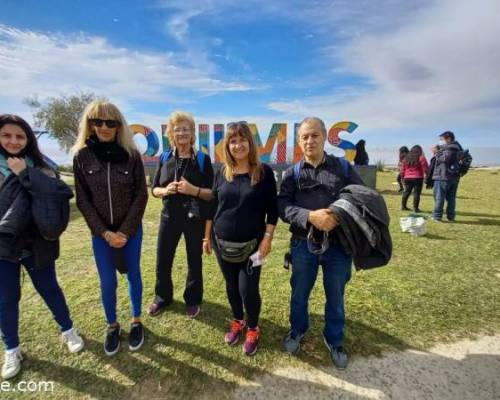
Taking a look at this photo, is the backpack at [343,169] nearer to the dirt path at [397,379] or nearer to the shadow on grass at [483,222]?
the dirt path at [397,379]

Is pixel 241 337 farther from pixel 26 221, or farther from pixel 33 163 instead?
pixel 33 163

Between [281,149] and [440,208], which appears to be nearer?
[440,208]

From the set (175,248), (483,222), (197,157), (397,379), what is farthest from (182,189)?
(483,222)

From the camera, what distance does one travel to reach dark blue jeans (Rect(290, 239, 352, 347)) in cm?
229

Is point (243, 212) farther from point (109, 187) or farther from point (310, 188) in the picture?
point (109, 187)

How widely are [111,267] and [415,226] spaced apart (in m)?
5.99

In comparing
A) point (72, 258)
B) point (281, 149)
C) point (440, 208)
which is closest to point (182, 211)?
point (72, 258)

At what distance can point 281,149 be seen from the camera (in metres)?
12.6

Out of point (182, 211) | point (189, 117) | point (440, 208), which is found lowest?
point (440, 208)

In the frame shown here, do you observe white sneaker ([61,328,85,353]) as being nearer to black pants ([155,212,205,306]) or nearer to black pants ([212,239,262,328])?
black pants ([155,212,205,306])

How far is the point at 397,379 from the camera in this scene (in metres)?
2.33

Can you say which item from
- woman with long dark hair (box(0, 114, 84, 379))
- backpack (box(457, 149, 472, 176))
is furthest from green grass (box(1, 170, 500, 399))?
backpack (box(457, 149, 472, 176))

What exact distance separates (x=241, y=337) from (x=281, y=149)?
10.6 m

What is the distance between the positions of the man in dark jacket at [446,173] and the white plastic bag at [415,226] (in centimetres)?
146
